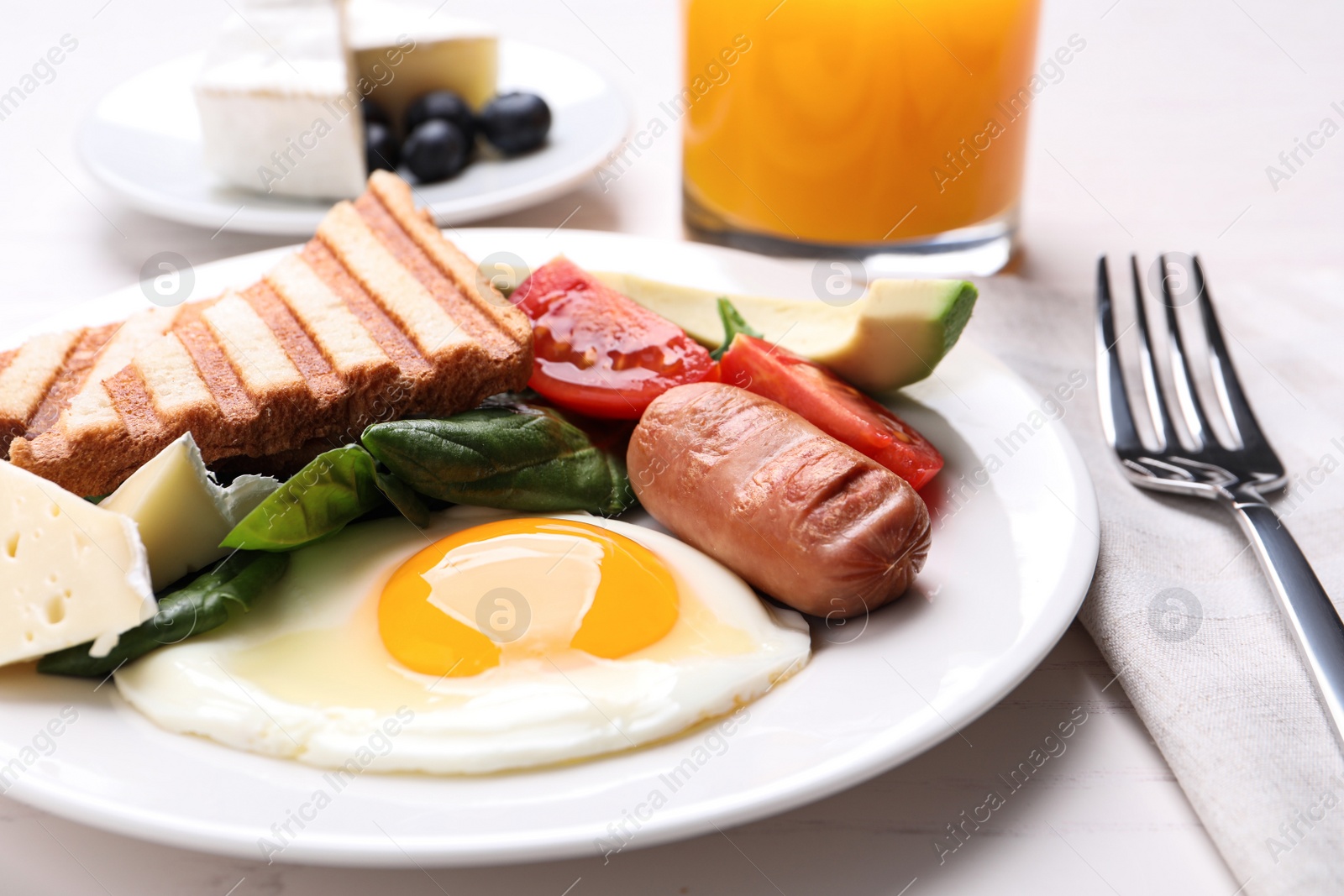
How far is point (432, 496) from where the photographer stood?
5.96 ft

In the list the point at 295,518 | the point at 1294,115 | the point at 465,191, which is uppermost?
the point at 295,518

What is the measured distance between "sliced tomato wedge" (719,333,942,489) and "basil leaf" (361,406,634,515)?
0.29 m

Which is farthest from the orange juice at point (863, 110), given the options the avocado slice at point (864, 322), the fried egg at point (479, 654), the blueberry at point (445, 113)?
the fried egg at point (479, 654)

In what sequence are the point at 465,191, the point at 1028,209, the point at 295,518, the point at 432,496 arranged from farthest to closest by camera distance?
1. the point at 1028,209
2. the point at 465,191
3. the point at 432,496
4. the point at 295,518

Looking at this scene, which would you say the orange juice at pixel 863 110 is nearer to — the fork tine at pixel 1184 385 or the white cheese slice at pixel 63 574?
the fork tine at pixel 1184 385

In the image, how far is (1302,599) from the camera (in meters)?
1.63

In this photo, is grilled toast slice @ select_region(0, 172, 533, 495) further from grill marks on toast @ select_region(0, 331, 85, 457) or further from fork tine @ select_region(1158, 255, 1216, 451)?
fork tine @ select_region(1158, 255, 1216, 451)

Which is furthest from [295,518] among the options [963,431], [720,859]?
[963,431]

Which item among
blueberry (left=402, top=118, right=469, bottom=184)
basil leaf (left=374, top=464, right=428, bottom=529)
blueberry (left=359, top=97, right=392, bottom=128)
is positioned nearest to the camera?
basil leaf (left=374, top=464, right=428, bottom=529)

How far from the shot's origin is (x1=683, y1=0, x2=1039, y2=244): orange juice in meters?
2.64

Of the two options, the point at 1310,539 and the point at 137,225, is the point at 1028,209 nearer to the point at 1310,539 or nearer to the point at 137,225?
the point at 1310,539

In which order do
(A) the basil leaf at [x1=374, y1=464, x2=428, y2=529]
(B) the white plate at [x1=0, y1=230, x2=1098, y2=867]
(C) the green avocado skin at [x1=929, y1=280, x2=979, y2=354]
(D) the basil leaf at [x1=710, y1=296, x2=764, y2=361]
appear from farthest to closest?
(D) the basil leaf at [x1=710, y1=296, x2=764, y2=361] < (C) the green avocado skin at [x1=929, y1=280, x2=979, y2=354] < (A) the basil leaf at [x1=374, y1=464, x2=428, y2=529] < (B) the white plate at [x1=0, y1=230, x2=1098, y2=867]

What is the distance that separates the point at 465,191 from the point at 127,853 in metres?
2.08

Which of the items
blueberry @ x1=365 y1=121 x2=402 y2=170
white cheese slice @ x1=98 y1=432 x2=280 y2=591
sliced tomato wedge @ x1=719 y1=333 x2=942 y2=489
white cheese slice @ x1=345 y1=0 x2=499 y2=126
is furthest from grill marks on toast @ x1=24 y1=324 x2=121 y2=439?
white cheese slice @ x1=345 y1=0 x2=499 y2=126
